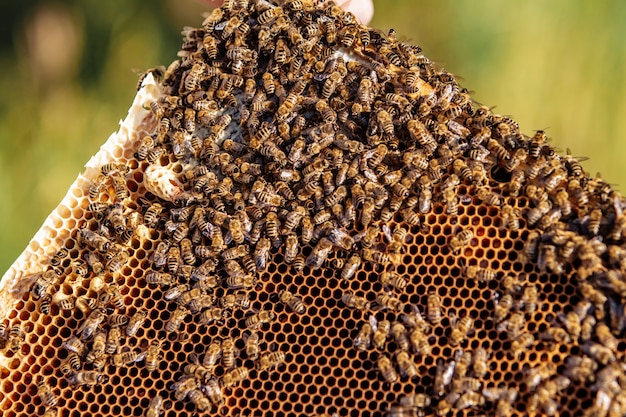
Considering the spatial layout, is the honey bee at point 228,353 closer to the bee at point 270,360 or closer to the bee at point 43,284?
the bee at point 270,360

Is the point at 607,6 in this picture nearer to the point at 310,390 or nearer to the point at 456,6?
the point at 456,6

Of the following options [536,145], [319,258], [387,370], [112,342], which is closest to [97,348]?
[112,342]

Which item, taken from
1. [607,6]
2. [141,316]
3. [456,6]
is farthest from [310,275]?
[607,6]

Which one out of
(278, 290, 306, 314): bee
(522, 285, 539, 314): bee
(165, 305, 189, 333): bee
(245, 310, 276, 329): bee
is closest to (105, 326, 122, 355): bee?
(165, 305, 189, 333): bee

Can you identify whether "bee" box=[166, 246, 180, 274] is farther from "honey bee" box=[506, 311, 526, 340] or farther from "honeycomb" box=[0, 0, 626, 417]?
"honey bee" box=[506, 311, 526, 340]

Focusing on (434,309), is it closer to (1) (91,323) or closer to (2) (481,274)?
(2) (481,274)

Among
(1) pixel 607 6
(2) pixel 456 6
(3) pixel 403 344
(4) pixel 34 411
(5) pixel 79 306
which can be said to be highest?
(1) pixel 607 6
